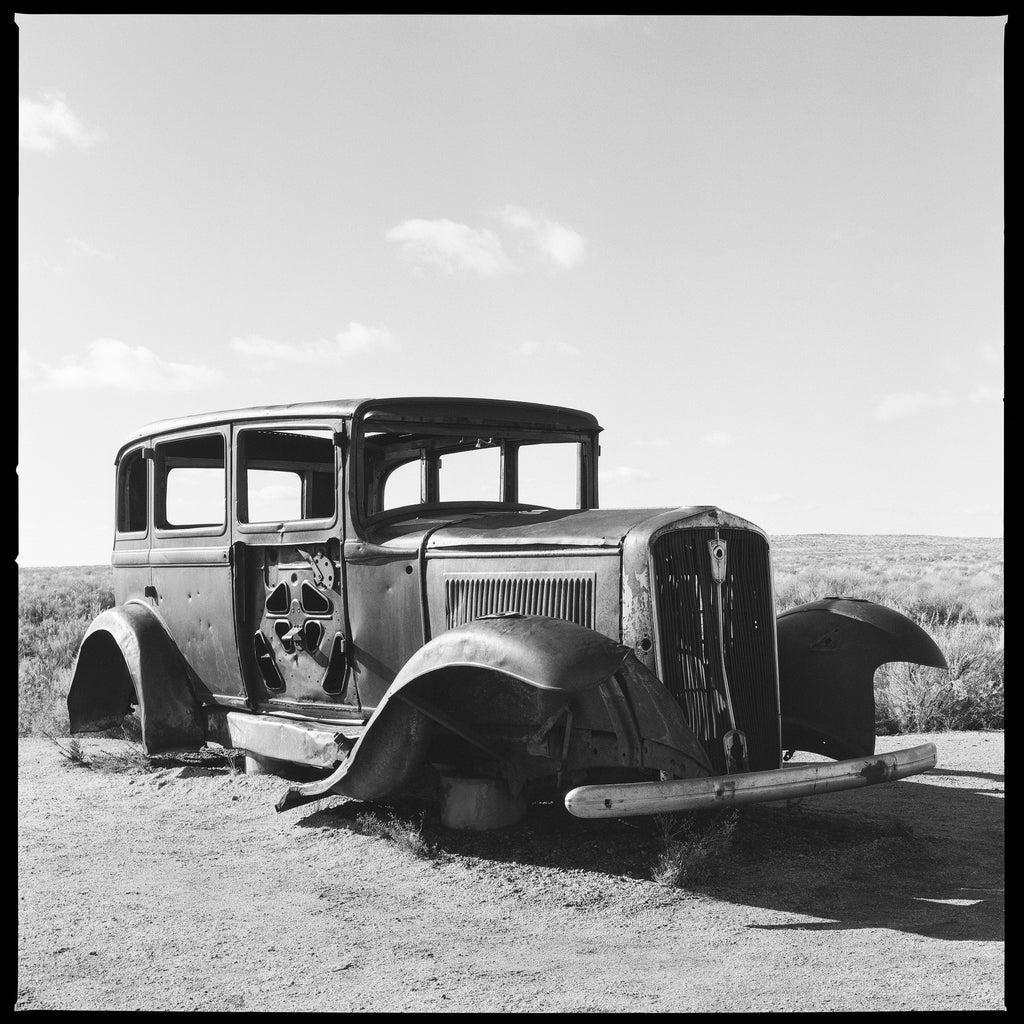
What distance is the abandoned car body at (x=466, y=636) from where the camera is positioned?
4.59 m

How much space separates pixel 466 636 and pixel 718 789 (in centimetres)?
117

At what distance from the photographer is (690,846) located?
4.88m

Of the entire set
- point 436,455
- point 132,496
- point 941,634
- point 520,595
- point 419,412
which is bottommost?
point 941,634

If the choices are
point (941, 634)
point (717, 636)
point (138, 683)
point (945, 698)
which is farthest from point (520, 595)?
point (941, 634)

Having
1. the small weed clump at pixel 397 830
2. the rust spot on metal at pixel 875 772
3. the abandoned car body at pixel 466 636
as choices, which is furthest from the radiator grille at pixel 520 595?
the rust spot on metal at pixel 875 772

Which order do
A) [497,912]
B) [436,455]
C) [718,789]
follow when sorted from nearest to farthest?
[718,789] < [497,912] < [436,455]

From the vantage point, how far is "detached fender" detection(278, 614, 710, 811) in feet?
13.7

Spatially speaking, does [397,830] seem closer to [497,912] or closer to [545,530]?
[497,912]

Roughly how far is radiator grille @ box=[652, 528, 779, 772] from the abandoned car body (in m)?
0.01

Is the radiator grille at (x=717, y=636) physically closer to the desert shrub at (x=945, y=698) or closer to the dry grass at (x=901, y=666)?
the dry grass at (x=901, y=666)

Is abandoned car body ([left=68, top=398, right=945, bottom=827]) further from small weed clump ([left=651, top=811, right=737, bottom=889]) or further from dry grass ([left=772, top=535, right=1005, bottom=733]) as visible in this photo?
dry grass ([left=772, top=535, right=1005, bottom=733])

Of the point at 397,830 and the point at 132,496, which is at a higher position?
the point at 132,496

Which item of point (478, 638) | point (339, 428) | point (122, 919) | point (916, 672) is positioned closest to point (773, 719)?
point (478, 638)

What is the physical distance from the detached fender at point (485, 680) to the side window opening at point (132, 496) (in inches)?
120
